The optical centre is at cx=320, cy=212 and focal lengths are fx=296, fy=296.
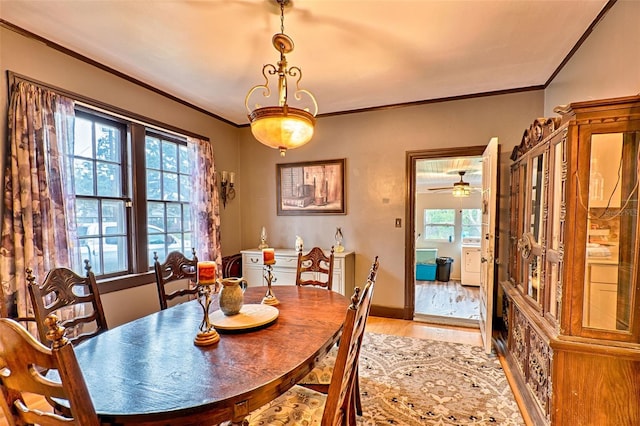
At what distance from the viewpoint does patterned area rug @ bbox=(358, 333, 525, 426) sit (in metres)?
1.95

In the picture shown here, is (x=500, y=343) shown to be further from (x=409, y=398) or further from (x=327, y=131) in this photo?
(x=327, y=131)

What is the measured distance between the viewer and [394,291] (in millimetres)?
3785

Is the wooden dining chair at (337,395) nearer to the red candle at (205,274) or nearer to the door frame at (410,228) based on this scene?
the red candle at (205,274)

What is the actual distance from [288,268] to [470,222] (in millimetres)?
5889

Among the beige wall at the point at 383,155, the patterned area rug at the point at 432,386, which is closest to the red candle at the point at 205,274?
the patterned area rug at the point at 432,386

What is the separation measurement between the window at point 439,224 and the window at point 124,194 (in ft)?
21.8

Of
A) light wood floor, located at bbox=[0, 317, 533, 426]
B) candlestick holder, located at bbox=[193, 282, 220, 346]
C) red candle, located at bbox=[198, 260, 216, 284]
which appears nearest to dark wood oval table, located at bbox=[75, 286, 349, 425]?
candlestick holder, located at bbox=[193, 282, 220, 346]

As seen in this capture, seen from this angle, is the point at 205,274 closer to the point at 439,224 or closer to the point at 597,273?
the point at 597,273

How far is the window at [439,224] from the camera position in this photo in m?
8.02

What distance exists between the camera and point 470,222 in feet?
25.5

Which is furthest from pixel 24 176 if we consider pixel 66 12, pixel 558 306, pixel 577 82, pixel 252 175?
pixel 577 82

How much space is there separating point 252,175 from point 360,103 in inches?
74.9

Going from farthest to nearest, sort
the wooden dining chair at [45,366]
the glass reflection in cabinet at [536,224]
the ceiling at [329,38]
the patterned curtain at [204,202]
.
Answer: the patterned curtain at [204,202]
the glass reflection in cabinet at [536,224]
the ceiling at [329,38]
the wooden dining chair at [45,366]

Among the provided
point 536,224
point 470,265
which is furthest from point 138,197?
point 470,265
